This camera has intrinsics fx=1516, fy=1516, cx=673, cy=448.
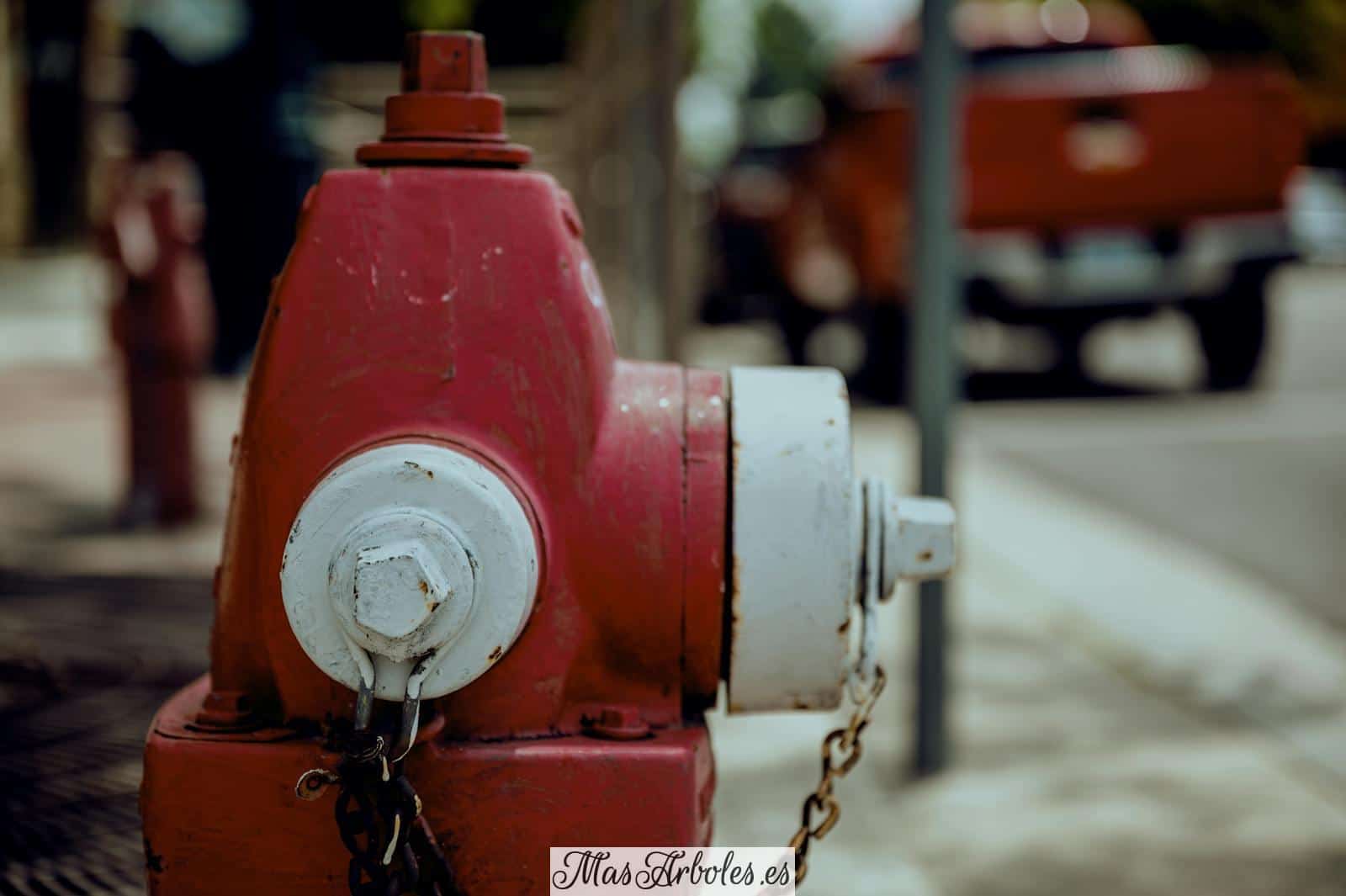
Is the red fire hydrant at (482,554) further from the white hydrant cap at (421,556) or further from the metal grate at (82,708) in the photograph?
the metal grate at (82,708)

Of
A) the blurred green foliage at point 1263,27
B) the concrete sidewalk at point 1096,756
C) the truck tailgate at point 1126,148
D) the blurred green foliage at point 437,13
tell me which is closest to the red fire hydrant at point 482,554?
the concrete sidewalk at point 1096,756

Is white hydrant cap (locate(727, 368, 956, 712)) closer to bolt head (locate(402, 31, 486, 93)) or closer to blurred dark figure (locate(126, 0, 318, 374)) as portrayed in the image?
bolt head (locate(402, 31, 486, 93))

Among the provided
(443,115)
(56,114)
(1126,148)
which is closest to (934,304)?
(443,115)

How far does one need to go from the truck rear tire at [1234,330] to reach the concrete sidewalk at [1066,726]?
300cm

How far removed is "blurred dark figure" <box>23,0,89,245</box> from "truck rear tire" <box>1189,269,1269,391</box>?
17341 mm

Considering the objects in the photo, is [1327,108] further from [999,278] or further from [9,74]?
[9,74]

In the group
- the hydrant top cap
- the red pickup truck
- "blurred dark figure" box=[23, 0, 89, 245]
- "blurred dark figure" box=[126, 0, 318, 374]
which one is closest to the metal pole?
the hydrant top cap

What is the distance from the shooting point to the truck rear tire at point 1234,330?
8242 millimetres

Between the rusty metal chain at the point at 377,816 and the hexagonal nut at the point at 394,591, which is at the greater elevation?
the hexagonal nut at the point at 394,591

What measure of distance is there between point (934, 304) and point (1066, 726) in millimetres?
1049

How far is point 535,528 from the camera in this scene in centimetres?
129

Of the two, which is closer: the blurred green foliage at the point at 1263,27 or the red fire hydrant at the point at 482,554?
the red fire hydrant at the point at 482,554

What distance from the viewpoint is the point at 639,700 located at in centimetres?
137

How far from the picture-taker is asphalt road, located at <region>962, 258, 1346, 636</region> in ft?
16.9
